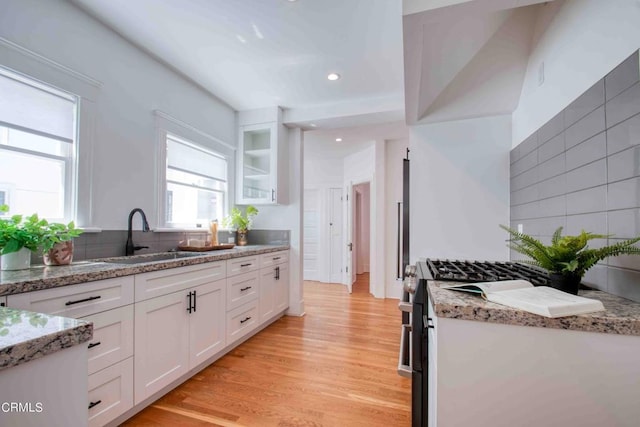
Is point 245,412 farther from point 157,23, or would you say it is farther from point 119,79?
point 157,23

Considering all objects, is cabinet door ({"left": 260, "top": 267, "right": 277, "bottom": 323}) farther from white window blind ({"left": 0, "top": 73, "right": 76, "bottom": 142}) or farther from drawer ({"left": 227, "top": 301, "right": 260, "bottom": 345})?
white window blind ({"left": 0, "top": 73, "right": 76, "bottom": 142})

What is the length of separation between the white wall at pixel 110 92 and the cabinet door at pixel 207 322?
0.84m

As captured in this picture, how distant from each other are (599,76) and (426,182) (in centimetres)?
143

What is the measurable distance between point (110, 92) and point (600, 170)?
298 centimetres

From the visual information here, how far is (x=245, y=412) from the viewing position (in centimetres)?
167

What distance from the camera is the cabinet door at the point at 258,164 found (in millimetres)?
3320

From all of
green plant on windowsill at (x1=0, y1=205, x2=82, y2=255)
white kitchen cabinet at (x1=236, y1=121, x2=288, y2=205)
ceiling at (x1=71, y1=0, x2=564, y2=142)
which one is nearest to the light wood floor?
green plant on windowsill at (x1=0, y1=205, x2=82, y2=255)

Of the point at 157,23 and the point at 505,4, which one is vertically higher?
the point at 157,23

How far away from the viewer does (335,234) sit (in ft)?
18.8

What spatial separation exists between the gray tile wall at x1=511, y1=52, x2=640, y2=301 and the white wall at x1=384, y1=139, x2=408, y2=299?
2648 mm

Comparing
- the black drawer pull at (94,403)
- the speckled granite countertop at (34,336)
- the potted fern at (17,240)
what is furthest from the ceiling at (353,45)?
the black drawer pull at (94,403)

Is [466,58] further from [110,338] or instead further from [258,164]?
[110,338]

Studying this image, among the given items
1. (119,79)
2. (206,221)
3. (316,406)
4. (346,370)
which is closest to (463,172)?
(346,370)

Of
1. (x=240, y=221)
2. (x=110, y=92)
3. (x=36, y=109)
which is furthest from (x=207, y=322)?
(x=110, y=92)
